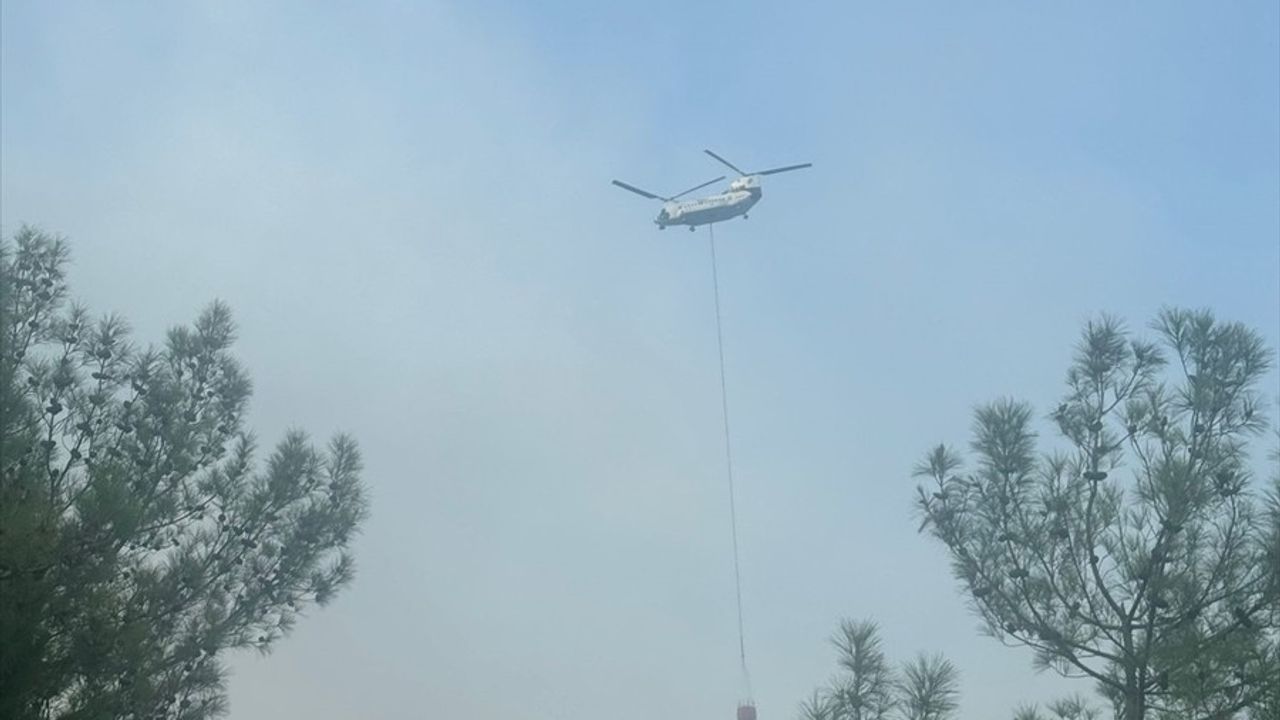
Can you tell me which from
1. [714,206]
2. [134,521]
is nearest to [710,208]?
[714,206]

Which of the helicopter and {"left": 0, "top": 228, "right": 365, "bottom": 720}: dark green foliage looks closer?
{"left": 0, "top": 228, "right": 365, "bottom": 720}: dark green foliage

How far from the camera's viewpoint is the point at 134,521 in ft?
31.3

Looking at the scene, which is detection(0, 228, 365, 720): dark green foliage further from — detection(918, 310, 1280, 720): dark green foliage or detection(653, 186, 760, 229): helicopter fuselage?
detection(653, 186, 760, 229): helicopter fuselage

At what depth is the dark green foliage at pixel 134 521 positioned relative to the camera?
8.57 m

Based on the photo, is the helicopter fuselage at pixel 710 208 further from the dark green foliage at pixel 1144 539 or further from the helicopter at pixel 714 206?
the dark green foliage at pixel 1144 539

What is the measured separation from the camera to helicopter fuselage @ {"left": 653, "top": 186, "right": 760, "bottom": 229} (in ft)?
90.2

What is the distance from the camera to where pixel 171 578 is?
10.9 meters

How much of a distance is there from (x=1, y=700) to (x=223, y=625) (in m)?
3.14

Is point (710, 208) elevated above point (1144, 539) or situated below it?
above

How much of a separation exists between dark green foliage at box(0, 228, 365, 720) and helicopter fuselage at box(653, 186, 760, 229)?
1534 centimetres

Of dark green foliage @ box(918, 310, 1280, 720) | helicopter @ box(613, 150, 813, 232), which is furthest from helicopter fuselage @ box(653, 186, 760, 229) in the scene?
dark green foliage @ box(918, 310, 1280, 720)

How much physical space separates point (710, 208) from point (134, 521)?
1908cm

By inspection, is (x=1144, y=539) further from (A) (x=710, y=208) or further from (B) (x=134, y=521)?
(A) (x=710, y=208)

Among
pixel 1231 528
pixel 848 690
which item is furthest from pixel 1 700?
pixel 1231 528
